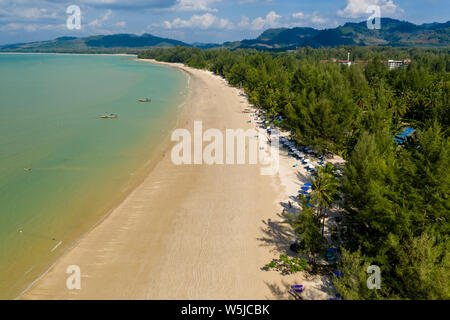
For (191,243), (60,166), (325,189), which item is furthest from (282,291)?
(60,166)

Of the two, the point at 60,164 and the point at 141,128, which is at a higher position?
the point at 141,128

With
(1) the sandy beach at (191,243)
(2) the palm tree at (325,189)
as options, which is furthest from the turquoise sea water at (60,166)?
(2) the palm tree at (325,189)

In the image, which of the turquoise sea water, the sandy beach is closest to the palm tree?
the sandy beach

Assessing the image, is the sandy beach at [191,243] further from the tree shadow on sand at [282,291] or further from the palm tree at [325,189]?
the palm tree at [325,189]

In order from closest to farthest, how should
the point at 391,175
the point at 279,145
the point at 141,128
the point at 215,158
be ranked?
1. the point at 391,175
2. the point at 215,158
3. the point at 279,145
4. the point at 141,128
